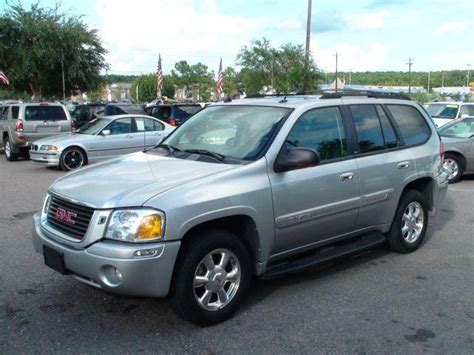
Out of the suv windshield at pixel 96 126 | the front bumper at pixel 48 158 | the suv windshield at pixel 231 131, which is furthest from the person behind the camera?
the suv windshield at pixel 96 126

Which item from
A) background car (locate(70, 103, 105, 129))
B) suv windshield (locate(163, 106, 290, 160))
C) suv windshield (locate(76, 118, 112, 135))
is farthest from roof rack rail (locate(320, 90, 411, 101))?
background car (locate(70, 103, 105, 129))

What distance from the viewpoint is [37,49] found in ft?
77.4

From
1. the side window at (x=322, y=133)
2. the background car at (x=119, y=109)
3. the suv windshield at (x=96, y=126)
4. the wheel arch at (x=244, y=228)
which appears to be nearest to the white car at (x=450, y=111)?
the background car at (x=119, y=109)

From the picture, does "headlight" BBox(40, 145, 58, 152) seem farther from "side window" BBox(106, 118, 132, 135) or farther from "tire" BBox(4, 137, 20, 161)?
"tire" BBox(4, 137, 20, 161)

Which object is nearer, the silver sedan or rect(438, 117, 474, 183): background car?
rect(438, 117, 474, 183): background car

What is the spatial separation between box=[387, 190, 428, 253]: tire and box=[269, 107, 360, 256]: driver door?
2.88ft

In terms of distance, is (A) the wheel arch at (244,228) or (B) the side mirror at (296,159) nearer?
(A) the wheel arch at (244,228)

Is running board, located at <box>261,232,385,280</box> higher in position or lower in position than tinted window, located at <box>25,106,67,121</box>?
lower

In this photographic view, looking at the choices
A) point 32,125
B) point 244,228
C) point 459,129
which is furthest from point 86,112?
point 244,228

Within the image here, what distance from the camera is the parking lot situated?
3.64m

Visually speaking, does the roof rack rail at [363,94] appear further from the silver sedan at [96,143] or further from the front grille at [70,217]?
the silver sedan at [96,143]

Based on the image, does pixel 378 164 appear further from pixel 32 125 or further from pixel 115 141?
pixel 32 125

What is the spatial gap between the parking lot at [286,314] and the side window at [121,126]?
739 cm

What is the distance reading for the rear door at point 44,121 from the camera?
48.0 feet
